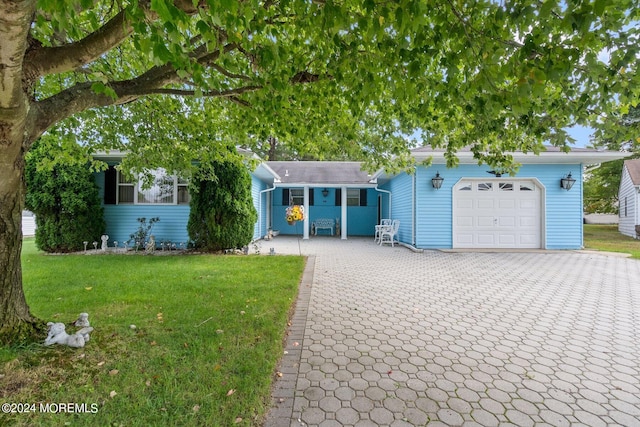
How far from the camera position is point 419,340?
3250mm

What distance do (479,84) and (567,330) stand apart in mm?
3203

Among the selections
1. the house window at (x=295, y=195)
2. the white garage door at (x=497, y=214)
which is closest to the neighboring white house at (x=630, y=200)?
the white garage door at (x=497, y=214)

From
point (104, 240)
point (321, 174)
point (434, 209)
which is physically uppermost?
point (321, 174)

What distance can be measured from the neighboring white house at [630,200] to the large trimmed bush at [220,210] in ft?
59.0

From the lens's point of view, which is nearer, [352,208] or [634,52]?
[634,52]

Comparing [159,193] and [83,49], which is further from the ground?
[83,49]

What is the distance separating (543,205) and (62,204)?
14.1m

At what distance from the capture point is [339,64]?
2.78 metres

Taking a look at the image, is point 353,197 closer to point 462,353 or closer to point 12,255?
point 462,353

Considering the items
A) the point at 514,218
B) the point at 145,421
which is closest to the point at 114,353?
the point at 145,421

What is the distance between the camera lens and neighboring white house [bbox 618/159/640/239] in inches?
588

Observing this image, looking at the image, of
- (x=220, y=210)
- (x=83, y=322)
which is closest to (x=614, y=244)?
(x=220, y=210)

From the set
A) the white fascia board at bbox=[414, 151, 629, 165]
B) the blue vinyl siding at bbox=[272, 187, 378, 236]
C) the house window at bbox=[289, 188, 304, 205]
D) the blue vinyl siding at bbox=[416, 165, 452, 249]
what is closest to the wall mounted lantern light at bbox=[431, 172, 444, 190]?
the blue vinyl siding at bbox=[416, 165, 452, 249]

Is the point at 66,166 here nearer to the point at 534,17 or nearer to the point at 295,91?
the point at 295,91
